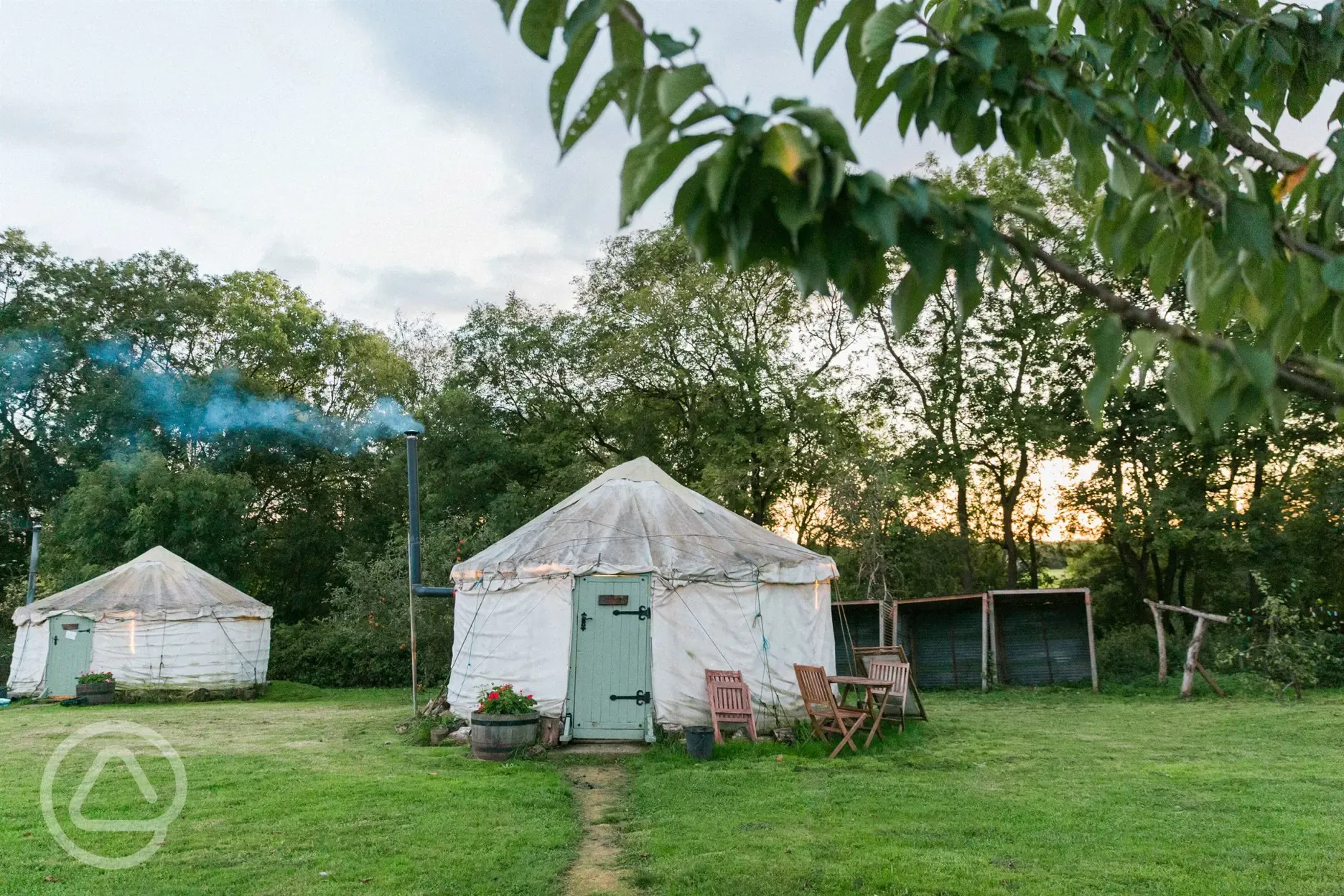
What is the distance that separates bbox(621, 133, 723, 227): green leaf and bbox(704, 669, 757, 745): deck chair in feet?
25.3

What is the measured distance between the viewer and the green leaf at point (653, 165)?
998mm

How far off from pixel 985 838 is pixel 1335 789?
2774 mm

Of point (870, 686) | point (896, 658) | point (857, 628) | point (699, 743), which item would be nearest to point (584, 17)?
point (699, 743)

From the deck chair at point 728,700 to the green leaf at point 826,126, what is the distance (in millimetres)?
7729

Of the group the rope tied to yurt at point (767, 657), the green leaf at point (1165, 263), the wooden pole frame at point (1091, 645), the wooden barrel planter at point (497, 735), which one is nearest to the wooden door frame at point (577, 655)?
the wooden barrel planter at point (497, 735)

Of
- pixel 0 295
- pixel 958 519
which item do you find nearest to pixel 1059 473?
pixel 958 519

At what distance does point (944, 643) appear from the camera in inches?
634

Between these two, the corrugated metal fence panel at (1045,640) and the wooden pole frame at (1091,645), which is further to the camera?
the corrugated metal fence panel at (1045,640)

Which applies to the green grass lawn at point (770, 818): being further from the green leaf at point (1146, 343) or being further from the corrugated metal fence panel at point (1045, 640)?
the corrugated metal fence panel at point (1045, 640)

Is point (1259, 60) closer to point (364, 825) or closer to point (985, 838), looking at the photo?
point (985, 838)

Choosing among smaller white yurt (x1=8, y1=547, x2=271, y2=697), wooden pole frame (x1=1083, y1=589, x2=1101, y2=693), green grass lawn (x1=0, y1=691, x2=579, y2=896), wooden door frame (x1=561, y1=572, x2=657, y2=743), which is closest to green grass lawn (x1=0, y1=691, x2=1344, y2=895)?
green grass lawn (x1=0, y1=691, x2=579, y2=896)

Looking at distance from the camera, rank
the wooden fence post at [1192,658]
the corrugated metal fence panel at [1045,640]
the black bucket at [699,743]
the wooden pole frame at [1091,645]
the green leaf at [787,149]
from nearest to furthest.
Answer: the green leaf at [787,149] → the black bucket at [699,743] → the wooden fence post at [1192,658] → the wooden pole frame at [1091,645] → the corrugated metal fence panel at [1045,640]

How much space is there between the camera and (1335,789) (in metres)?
5.79

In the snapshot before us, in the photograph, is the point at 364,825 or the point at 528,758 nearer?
the point at 364,825
